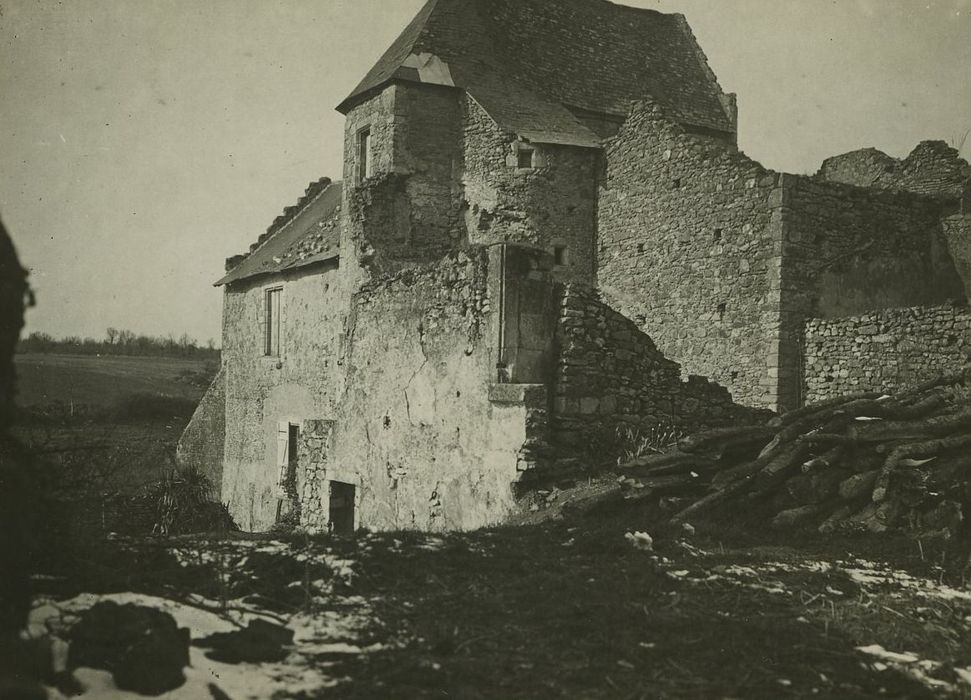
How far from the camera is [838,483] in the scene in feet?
21.2

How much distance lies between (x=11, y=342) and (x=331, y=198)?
2108 centimetres

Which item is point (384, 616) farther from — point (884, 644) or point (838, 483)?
point (838, 483)

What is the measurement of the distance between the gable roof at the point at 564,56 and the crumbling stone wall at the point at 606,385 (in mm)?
9321

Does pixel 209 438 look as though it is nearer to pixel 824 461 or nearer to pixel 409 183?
pixel 409 183

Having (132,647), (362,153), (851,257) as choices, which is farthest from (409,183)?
(132,647)

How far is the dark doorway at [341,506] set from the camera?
11.2 metres

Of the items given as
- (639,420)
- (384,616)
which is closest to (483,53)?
(639,420)

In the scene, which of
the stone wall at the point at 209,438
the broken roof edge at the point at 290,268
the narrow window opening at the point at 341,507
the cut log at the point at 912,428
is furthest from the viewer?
the stone wall at the point at 209,438

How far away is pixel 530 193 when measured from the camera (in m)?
15.7

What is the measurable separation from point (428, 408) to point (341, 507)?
2.99 m

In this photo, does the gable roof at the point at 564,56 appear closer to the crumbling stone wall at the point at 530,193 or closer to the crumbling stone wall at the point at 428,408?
the crumbling stone wall at the point at 530,193

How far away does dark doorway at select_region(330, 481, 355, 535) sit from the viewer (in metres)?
11.2

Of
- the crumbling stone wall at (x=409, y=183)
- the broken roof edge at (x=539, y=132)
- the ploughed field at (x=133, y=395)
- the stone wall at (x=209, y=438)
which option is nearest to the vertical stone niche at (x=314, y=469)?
the crumbling stone wall at (x=409, y=183)

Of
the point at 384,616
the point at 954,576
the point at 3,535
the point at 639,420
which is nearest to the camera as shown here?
the point at 3,535
